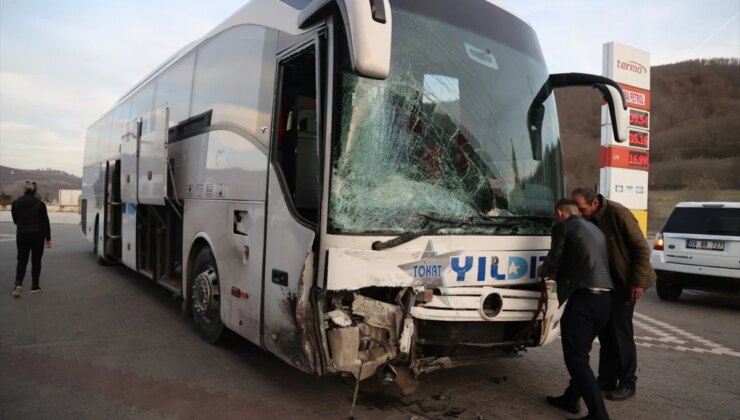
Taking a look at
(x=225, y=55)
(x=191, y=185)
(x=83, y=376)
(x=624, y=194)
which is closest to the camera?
(x=83, y=376)

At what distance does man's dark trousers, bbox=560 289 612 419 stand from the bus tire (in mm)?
3298

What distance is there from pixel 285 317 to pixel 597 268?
7.82 ft

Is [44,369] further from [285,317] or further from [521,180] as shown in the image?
[521,180]

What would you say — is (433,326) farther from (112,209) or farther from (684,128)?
(684,128)

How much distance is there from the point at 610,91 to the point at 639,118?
8.52 meters

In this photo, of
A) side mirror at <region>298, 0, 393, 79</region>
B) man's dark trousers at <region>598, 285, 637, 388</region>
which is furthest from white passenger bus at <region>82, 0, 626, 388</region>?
man's dark trousers at <region>598, 285, 637, 388</region>

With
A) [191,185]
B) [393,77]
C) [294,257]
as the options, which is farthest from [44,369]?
[393,77]

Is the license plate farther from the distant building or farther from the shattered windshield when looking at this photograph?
the distant building

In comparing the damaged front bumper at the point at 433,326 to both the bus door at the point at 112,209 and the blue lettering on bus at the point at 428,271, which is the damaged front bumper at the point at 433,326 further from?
the bus door at the point at 112,209

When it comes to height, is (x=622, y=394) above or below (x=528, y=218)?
below

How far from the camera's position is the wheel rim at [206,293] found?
5.31 metres

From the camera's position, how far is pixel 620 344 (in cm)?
447

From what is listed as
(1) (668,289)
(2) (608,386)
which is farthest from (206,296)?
(1) (668,289)

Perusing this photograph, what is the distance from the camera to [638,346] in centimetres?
622
